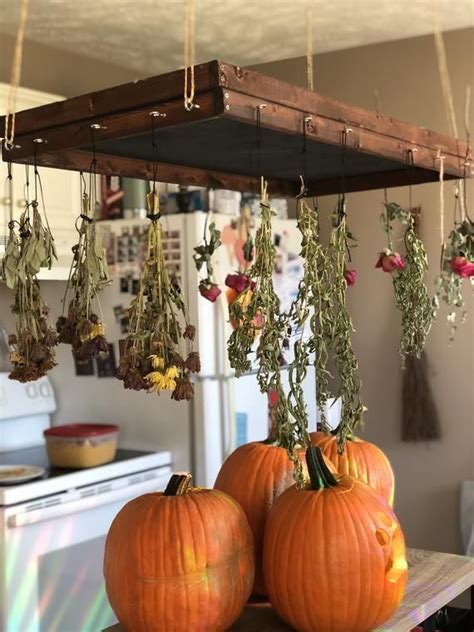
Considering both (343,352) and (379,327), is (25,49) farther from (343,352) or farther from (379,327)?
(343,352)

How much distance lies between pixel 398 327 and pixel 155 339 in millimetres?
2582

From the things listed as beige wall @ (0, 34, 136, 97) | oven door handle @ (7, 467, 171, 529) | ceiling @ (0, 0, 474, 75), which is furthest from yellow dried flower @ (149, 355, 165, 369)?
beige wall @ (0, 34, 136, 97)

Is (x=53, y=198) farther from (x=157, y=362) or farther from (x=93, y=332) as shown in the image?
(x=157, y=362)

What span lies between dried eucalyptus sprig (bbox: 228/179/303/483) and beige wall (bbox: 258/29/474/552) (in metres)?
2.38

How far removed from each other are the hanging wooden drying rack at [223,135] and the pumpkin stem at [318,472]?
521 millimetres

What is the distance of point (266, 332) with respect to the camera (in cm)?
129

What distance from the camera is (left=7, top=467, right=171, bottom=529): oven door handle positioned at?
9.30 feet

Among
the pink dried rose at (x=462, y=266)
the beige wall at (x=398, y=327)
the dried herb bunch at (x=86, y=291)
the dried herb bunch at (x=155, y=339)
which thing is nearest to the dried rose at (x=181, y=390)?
the dried herb bunch at (x=155, y=339)

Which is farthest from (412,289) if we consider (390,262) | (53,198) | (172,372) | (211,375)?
(53,198)

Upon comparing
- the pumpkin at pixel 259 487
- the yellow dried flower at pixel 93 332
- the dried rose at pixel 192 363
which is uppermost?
the yellow dried flower at pixel 93 332

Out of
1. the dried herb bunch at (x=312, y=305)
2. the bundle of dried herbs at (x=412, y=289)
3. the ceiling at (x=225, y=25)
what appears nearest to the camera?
the dried herb bunch at (x=312, y=305)

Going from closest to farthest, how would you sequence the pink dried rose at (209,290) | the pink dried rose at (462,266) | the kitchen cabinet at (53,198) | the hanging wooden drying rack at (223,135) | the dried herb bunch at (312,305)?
the hanging wooden drying rack at (223,135)
the dried herb bunch at (312,305)
the pink dried rose at (209,290)
the pink dried rose at (462,266)
the kitchen cabinet at (53,198)

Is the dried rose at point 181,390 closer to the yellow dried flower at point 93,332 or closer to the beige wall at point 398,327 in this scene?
the yellow dried flower at point 93,332

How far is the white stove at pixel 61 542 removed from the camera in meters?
2.83
